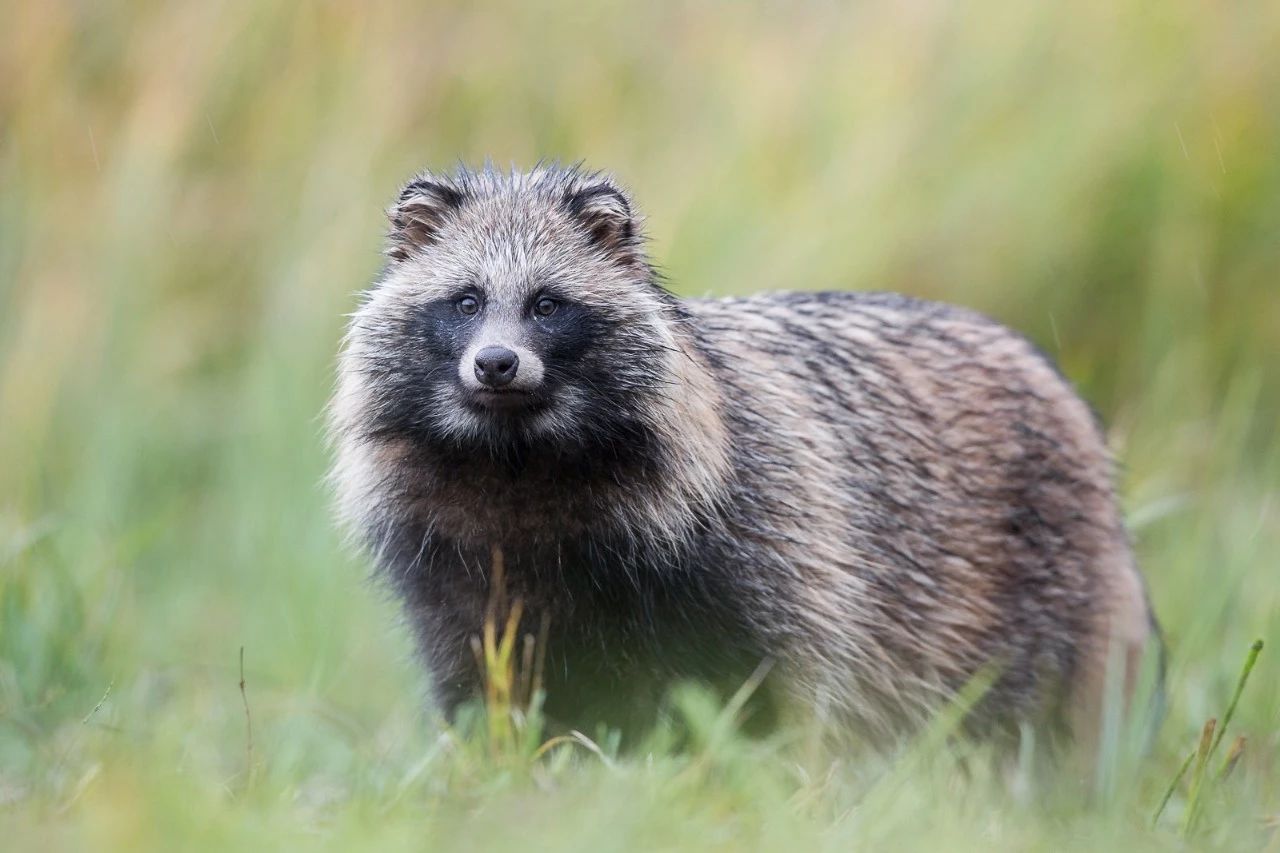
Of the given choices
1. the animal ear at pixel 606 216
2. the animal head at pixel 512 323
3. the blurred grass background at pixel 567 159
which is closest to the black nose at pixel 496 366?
the animal head at pixel 512 323

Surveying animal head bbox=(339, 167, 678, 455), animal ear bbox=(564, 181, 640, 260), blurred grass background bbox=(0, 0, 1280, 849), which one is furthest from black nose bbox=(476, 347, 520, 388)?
A: blurred grass background bbox=(0, 0, 1280, 849)

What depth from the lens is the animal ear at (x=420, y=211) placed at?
17.5 ft

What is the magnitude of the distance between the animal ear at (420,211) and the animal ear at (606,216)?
38 cm

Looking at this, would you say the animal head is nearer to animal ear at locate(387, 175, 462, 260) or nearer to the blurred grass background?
animal ear at locate(387, 175, 462, 260)

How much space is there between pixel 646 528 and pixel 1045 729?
Result: 198 centimetres

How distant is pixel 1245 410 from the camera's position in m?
7.16

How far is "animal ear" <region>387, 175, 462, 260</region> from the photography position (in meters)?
5.33

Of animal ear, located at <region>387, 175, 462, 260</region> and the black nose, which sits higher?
animal ear, located at <region>387, 175, 462, 260</region>

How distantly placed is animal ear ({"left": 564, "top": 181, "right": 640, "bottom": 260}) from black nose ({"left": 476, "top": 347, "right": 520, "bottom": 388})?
790 mm

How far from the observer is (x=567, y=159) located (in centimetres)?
880

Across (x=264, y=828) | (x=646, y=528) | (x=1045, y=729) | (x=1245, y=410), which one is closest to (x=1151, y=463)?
(x=1245, y=410)

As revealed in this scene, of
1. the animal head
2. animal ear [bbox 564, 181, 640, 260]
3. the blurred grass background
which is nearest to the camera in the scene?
the animal head

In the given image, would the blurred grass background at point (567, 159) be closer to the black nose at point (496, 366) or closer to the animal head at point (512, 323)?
the animal head at point (512, 323)

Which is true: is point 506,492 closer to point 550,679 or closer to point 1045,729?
point 550,679
